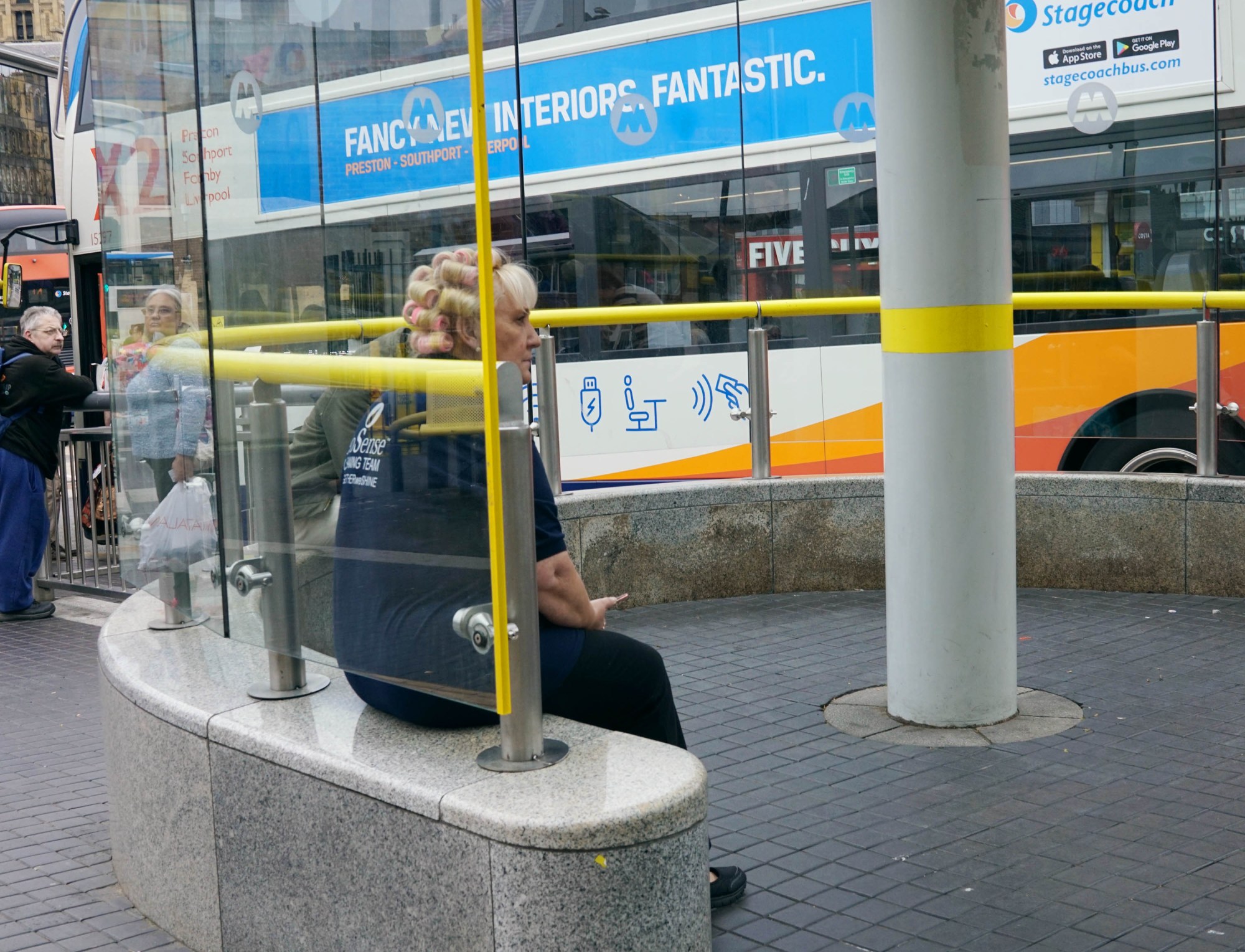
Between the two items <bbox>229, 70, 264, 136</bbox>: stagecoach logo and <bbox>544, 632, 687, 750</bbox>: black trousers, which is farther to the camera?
<bbox>544, 632, 687, 750</bbox>: black trousers

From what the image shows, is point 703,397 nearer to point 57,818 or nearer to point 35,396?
point 57,818

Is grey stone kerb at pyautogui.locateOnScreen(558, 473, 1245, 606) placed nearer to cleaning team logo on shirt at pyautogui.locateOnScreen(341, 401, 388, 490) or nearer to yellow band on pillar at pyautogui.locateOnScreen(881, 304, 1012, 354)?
yellow band on pillar at pyautogui.locateOnScreen(881, 304, 1012, 354)

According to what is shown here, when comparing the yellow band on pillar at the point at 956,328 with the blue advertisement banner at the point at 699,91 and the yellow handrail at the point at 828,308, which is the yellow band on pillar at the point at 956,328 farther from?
the blue advertisement banner at the point at 699,91

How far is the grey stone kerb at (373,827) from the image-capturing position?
2479 millimetres

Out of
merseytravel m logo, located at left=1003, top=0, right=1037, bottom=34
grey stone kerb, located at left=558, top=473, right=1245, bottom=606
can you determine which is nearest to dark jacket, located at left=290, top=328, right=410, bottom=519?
grey stone kerb, located at left=558, top=473, right=1245, bottom=606

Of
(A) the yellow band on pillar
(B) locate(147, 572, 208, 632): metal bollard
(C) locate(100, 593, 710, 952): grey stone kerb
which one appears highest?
(A) the yellow band on pillar

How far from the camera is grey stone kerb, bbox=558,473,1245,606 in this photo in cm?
697

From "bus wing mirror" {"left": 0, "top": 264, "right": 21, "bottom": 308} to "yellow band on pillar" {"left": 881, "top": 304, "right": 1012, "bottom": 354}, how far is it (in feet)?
43.9

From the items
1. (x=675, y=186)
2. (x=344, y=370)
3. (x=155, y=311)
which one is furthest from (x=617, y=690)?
(x=675, y=186)

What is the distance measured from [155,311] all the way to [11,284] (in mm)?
13472

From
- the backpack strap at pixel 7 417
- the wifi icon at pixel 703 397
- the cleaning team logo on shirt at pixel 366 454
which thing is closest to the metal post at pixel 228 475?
the cleaning team logo on shirt at pixel 366 454

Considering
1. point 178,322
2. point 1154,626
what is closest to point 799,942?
point 178,322

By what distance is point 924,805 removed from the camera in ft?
13.9

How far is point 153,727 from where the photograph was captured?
3.55 m
